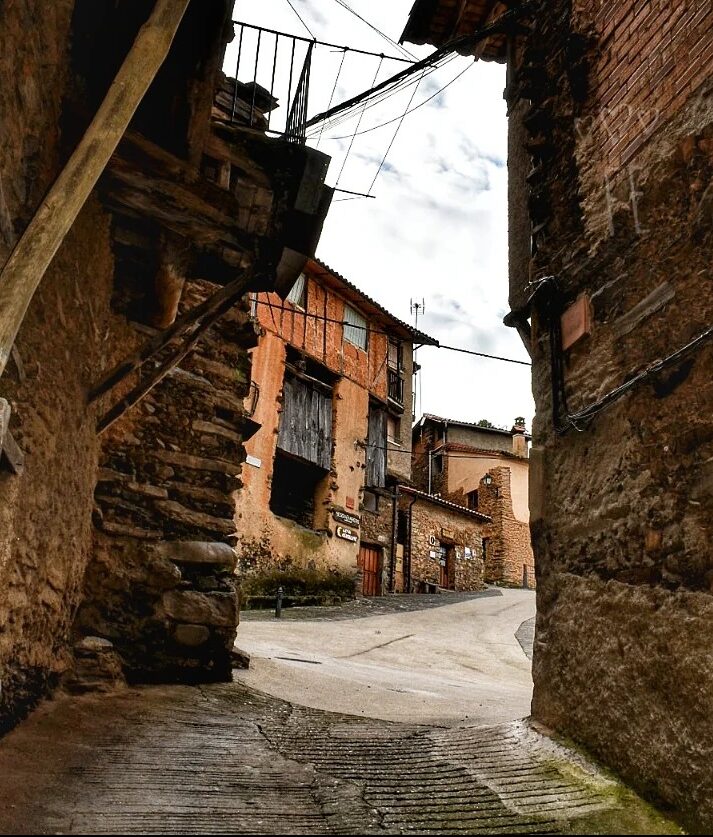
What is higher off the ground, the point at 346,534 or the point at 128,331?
the point at 128,331

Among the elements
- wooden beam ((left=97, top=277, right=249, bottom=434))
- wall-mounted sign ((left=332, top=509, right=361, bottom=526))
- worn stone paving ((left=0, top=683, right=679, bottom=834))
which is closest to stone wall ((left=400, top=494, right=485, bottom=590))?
wall-mounted sign ((left=332, top=509, right=361, bottom=526))

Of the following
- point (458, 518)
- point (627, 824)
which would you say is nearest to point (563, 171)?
point (627, 824)

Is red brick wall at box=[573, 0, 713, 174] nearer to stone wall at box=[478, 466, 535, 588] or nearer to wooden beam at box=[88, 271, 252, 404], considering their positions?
wooden beam at box=[88, 271, 252, 404]

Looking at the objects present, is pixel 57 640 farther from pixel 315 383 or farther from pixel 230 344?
pixel 315 383

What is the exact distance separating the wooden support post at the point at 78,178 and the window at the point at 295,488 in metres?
13.8

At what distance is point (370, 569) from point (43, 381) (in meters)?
17.7

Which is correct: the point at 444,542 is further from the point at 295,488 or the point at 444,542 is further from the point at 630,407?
the point at 630,407

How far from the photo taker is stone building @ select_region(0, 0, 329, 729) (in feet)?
9.47

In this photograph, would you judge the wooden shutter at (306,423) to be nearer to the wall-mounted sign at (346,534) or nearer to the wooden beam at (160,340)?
the wall-mounted sign at (346,534)

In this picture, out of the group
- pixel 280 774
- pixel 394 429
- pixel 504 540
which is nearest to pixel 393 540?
pixel 394 429

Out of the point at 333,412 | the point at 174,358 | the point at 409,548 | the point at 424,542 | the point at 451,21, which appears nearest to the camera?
the point at 174,358

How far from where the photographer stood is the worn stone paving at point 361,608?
41.7 feet

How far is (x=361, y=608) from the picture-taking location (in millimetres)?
15422

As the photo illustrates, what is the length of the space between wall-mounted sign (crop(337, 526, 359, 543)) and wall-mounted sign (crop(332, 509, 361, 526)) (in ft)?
0.60
